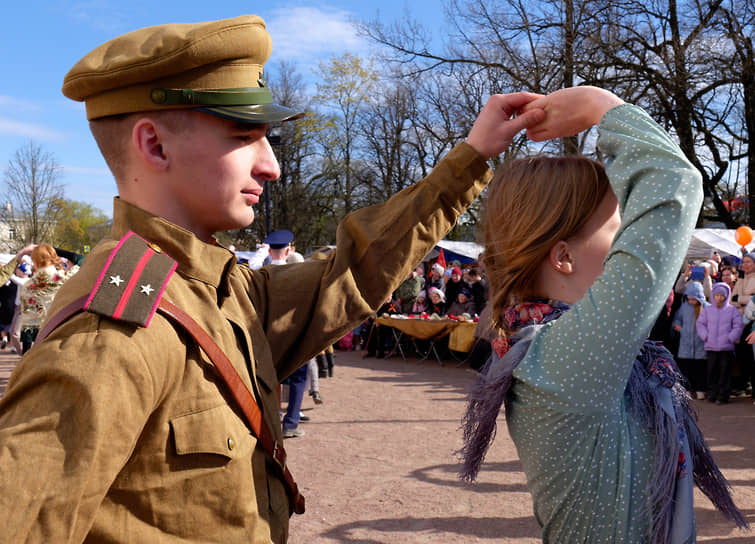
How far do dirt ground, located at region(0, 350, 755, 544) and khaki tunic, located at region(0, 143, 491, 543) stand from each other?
9.46 feet

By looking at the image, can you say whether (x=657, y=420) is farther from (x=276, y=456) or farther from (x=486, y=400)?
(x=276, y=456)

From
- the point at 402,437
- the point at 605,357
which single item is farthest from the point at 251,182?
the point at 402,437

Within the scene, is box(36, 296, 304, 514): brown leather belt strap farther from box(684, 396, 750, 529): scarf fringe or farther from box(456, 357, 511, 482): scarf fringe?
box(684, 396, 750, 529): scarf fringe

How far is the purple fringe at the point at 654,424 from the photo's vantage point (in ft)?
Result: 4.58

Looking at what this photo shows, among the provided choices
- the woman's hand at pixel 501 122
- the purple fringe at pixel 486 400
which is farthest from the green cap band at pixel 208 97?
the purple fringe at pixel 486 400

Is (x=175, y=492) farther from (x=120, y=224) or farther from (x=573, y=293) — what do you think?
(x=573, y=293)

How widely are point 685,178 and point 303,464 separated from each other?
15.8 feet

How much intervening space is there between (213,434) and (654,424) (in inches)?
38.3

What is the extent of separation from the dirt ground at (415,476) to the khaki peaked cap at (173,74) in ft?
10.8

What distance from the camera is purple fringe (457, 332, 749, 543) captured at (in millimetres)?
1396

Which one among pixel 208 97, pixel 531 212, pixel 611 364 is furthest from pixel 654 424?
pixel 208 97

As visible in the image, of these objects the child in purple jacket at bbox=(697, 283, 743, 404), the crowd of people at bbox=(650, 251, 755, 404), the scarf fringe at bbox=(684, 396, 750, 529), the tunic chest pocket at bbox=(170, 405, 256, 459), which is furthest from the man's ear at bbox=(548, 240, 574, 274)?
the child in purple jacket at bbox=(697, 283, 743, 404)

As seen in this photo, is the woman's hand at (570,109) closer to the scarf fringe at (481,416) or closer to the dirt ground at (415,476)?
the scarf fringe at (481,416)

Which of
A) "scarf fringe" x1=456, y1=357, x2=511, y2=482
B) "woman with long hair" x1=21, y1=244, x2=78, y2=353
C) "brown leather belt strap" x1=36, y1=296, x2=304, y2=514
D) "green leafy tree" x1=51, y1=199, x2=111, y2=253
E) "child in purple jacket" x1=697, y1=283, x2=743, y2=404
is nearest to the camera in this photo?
"brown leather belt strap" x1=36, y1=296, x2=304, y2=514
